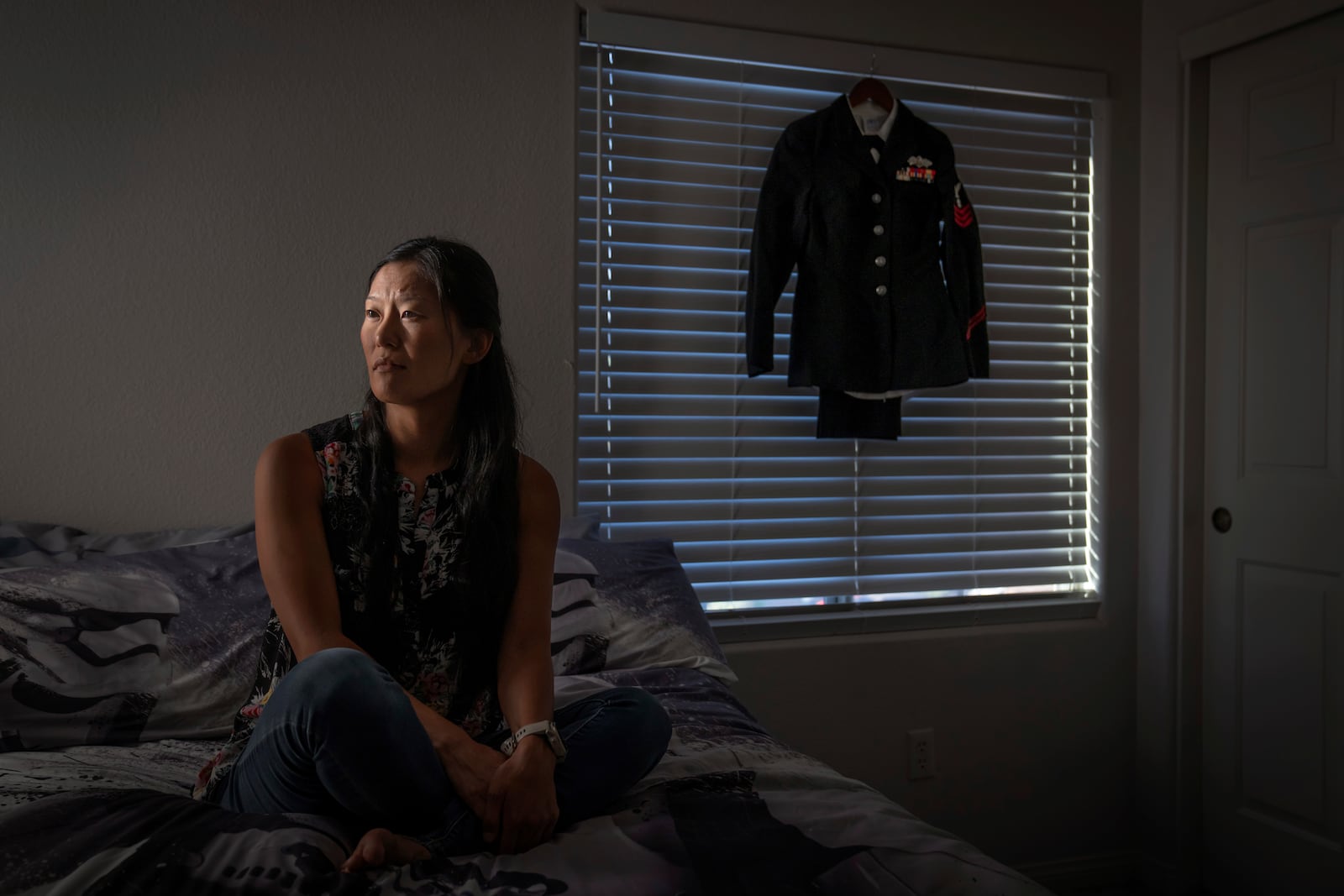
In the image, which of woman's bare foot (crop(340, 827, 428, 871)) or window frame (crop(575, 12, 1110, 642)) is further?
window frame (crop(575, 12, 1110, 642))

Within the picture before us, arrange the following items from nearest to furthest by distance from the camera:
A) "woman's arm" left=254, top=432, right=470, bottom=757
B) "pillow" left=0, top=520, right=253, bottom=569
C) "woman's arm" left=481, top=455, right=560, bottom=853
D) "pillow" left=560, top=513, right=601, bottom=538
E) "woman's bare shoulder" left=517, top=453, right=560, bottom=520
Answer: "woman's arm" left=481, top=455, right=560, bottom=853 → "woman's arm" left=254, top=432, right=470, bottom=757 → "woman's bare shoulder" left=517, top=453, right=560, bottom=520 → "pillow" left=0, top=520, right=253, bottom=569 → "pillow" left=560, top=513, right=601, bottom=538

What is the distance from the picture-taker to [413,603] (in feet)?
4.25

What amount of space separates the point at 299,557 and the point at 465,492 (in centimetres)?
24

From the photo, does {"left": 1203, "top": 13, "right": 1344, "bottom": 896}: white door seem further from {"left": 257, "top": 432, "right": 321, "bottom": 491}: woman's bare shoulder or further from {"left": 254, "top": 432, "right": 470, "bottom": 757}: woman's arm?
{"left": 257, "top": 432, "right": 321, "bottom": 491}: woman's bare shoulder

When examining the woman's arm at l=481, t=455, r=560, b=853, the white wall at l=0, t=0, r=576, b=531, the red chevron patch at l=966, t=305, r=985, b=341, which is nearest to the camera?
the woman's arm at l=481, t=455, r=560, b=853

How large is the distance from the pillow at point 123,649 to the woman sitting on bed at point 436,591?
31cm

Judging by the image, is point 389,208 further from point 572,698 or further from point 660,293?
point 572,698

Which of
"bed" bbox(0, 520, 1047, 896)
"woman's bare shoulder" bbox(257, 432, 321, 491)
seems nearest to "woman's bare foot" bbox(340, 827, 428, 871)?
"bed" bbox(0, 520, 1047, 896)

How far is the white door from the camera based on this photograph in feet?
7.07

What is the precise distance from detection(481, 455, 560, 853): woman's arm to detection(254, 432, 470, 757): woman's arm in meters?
0.09

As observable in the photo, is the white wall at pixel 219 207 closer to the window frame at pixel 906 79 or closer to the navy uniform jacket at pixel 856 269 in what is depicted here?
the window frame at pixel 906 79

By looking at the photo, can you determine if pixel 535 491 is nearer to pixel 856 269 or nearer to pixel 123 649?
pixel 123 649

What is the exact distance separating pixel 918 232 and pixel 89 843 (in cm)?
211

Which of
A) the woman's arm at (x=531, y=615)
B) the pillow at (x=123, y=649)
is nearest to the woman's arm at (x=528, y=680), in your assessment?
the woman's arm at (x=531, y=615)
